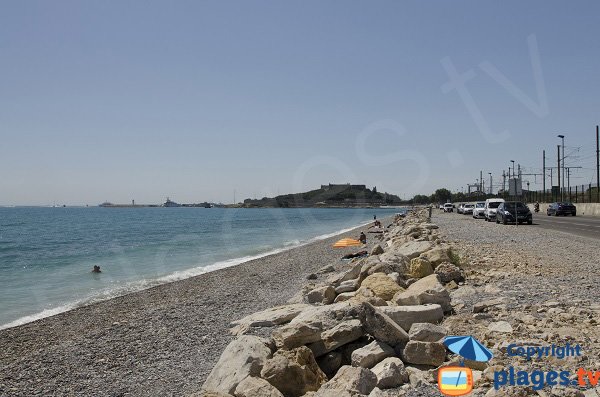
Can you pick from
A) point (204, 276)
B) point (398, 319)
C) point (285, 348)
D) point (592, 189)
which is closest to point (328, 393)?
point (285, 348)

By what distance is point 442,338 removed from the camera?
19.2 ft

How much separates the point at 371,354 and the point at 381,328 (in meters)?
0.45

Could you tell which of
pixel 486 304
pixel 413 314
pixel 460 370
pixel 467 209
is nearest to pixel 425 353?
pixel 460 370

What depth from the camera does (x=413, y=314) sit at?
6.89 m

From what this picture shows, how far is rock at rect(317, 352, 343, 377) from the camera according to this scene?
20.1 feet

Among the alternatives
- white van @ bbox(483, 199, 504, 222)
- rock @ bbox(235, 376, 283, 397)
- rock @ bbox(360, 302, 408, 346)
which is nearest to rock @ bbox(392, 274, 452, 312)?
rock @ bbox(360, 302, 408, 346)

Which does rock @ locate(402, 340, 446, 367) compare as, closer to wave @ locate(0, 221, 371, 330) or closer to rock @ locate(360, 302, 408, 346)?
rock @ locate(360, 302, 408, 346)

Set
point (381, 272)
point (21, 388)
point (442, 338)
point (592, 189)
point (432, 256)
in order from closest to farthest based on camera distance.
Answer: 1. point (442, 338)
2. point (21, 388)
3. point (381, 272)
4. point (432, 256)
5. point (592, 189)

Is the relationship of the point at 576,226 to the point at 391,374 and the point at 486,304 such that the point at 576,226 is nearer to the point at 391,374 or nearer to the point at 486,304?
the point at 486,304

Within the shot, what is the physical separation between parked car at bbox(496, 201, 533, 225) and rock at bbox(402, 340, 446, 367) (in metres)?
29.9

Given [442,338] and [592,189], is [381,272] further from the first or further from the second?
[592,189]

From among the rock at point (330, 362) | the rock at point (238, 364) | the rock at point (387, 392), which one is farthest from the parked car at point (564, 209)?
the rock at point (387, 392)

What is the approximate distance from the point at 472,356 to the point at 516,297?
3.54 metres

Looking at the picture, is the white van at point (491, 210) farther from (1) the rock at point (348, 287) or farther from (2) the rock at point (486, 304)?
(2) the rock at point (486, 304)
